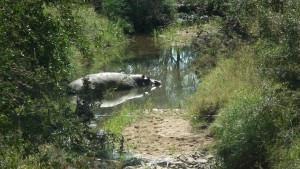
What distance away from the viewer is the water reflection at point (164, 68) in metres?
20.3

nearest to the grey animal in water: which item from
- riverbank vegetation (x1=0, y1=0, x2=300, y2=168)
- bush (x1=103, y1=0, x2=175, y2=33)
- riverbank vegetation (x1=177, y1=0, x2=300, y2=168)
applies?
riverbank vegetation (x1=0, y1=0, x2=300, y2=168)

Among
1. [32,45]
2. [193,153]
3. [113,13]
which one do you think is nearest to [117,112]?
[193,153]

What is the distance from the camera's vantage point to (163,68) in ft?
81.7

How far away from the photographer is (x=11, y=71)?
523 cm

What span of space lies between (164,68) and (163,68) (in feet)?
0.13

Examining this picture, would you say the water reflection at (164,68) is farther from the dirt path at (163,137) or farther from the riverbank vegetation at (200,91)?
the dirt path at (163,137)

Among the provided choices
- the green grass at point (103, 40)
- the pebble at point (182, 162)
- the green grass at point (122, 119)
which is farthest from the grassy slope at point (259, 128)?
the green grass at point (103, 40)

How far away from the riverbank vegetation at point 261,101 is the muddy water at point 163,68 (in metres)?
3.13

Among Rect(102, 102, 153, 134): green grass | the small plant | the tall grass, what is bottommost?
Rect(102, 102, 153, 134): green grass

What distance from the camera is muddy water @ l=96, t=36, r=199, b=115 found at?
20.1 meters

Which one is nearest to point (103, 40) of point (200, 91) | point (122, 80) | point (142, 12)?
point (142, 12)

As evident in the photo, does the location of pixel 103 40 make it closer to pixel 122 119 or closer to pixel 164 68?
pixel 164 68

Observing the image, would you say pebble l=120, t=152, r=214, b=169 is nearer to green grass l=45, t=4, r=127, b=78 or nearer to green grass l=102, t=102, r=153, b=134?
green grass l=102, t=102, r=153, b=134

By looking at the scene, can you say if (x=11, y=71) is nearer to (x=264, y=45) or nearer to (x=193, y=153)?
(x=193, y=153)
